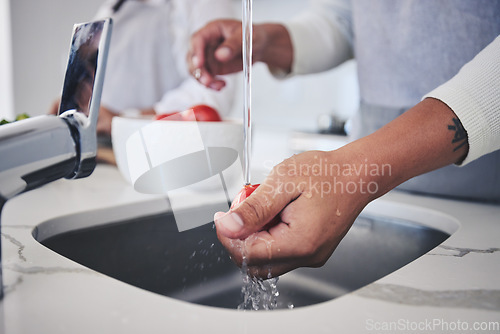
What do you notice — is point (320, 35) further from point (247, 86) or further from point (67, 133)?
point (67, 133)

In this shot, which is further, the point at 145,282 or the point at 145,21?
the point at 145,21

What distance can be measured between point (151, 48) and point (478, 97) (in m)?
1.67

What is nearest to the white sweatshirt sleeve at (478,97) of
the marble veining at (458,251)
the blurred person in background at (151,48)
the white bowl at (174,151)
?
the marble veining at (458,251)

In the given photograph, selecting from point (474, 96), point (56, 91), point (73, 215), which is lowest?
point (56, 91)

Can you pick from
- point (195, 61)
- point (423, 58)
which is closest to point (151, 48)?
point (195, 61)

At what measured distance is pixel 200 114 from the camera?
798 mm

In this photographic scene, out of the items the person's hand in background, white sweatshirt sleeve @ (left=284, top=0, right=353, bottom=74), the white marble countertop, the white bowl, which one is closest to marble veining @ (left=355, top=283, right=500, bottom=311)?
the white marble countertop

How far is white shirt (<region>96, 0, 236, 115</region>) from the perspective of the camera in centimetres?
180

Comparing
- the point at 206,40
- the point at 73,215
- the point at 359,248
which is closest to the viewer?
the point at 73,215

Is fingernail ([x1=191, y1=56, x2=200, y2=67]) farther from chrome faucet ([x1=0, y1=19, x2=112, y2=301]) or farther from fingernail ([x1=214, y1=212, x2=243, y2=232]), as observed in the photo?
fingernail ([x1=214, y1=212, x2=243, y2=232])

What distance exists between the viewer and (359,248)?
27.9 inches

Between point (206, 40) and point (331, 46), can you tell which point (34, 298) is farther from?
point (331, 46)

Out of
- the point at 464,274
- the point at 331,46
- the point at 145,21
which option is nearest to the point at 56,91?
the point at 145,21

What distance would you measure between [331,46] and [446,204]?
546 mm
